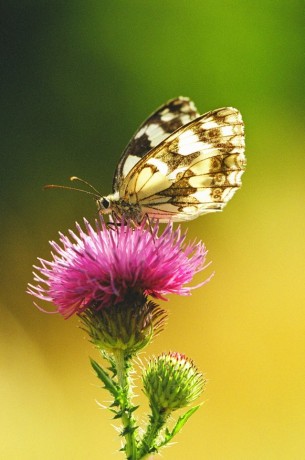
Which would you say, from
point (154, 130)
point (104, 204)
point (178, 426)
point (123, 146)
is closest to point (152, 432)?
point (178, 426)

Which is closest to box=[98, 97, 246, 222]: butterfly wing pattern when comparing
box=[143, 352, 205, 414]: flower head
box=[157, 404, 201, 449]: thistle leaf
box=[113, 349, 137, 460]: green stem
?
box=[143, 352, 205, 414]: flower head

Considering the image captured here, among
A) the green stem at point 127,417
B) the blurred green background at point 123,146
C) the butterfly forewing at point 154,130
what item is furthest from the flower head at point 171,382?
the blurred green background at point 123,146

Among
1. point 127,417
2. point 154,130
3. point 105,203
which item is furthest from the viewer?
point 154,130

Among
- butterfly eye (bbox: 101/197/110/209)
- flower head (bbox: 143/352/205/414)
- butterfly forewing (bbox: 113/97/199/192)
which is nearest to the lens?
flower head (bbox: 143/352/205/414)

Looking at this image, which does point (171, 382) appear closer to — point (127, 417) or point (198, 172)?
point (127, 417)

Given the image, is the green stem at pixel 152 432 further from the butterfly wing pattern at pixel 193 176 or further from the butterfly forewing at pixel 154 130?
the butterfly forewing at pixel 154 130

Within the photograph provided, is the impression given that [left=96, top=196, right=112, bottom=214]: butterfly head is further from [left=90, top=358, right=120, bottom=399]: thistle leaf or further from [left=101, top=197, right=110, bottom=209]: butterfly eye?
[left=90, top=358, right=120, bottom=399]: thistle leaf
